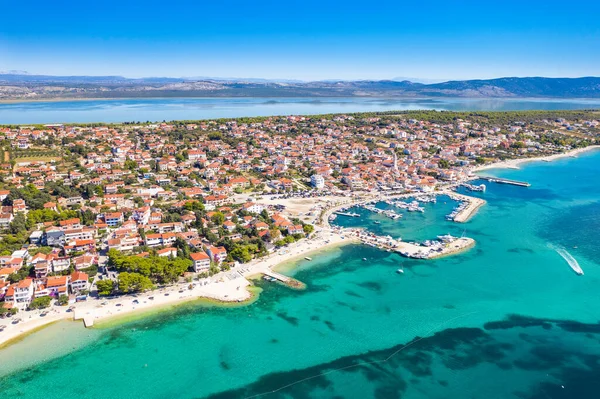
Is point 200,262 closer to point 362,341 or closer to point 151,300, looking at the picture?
point 151,300

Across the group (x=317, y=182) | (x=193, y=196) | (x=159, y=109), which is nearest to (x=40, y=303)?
(x=193, y=196)

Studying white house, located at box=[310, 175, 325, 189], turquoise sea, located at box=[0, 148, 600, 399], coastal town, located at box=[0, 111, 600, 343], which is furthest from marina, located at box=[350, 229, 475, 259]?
white house, located at box=[310, 175, 325, 189]

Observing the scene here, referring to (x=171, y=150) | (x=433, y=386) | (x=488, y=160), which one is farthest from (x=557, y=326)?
(x=171, y=150)

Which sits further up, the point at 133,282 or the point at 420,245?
the point at 133,282

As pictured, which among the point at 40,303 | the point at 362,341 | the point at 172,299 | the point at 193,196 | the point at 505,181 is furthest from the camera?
the point at 505,181

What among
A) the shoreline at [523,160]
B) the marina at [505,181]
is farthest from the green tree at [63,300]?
the shoreline at [523,160]

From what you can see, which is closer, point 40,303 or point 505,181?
point 40,303

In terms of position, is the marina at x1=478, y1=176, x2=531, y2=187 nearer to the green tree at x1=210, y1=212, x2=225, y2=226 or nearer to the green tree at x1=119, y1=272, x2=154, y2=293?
the green tree at x1=210, y1=212, x2=225, y2=226
